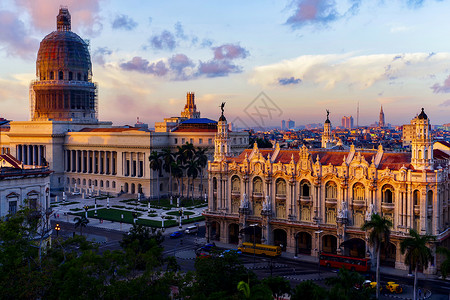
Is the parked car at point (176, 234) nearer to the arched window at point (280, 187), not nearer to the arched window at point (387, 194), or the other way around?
the arched window at point (280, 187)

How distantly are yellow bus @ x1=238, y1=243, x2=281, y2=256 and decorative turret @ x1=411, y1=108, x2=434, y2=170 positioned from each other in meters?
23.1

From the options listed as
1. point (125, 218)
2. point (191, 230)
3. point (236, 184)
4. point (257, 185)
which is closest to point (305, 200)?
point (257, 185)

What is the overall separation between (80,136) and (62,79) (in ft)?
75.4

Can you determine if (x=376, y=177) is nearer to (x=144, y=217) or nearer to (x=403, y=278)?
(x=403, y=278)

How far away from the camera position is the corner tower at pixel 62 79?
541 feet

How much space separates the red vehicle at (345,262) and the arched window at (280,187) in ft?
42.8

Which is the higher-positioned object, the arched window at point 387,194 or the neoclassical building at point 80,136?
the neoclassical building at point 80,136

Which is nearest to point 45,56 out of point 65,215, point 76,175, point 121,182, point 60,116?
point 60,116

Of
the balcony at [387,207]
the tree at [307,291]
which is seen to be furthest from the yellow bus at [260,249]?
the tree at [307,291]

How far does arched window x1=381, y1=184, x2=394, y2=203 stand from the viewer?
71.4 metres

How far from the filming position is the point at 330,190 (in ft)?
251

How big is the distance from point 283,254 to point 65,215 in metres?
53.7

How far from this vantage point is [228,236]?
3386 inches

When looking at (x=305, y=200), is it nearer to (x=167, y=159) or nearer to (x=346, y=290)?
(x=346, y=290)
